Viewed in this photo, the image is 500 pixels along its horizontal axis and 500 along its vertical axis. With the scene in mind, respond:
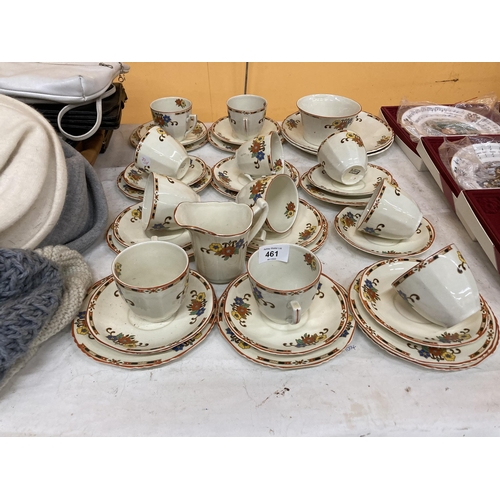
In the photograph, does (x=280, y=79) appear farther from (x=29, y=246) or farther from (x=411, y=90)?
(x=29, y=246)

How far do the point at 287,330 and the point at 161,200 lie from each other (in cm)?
39

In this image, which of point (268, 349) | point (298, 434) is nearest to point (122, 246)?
point (268, 349)

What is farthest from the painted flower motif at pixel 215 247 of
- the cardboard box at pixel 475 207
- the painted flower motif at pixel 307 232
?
the cardboard box at pixel 475 207

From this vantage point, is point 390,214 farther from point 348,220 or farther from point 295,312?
point 295,312

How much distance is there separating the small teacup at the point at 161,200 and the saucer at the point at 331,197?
35 cm

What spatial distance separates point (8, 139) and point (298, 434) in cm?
75

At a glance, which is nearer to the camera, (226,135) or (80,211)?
(80,211)

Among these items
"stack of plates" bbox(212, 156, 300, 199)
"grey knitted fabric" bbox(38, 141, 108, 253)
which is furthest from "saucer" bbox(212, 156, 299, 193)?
"grey knitted fabric" bbox(38, 141, 108, 253)

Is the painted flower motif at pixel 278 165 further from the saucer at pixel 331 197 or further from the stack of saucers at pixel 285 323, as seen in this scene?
the stack of saucers at pixel 285 323

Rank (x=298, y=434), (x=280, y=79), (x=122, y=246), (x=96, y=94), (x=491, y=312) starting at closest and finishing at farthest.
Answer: (x=298, y=434)
(x=491, y=312)
(x=122, y=246)
(x=96, y=94)
(x=280, y=79)

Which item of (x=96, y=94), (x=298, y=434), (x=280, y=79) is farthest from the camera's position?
(x=280, y=79)

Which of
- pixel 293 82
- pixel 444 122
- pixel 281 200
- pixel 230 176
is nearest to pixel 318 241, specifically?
pixel 281 200

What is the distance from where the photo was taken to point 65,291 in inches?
29.3

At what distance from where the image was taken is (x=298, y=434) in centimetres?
62
